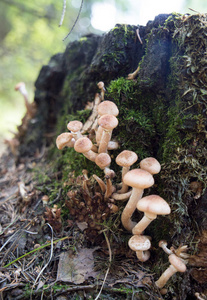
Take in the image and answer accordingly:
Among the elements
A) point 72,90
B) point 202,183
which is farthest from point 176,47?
point 72,90

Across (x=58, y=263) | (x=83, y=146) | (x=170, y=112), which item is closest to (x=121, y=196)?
(x=83, y=146)

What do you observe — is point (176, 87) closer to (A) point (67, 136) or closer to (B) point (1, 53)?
(A) point (67, 136)

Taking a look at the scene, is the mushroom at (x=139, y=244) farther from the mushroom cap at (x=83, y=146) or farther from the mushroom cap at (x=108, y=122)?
the mushroom cap at (x=108, y=122)

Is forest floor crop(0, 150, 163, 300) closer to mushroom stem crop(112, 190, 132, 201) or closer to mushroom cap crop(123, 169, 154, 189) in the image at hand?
mushroom stem crop(112, 190, 132, 201)

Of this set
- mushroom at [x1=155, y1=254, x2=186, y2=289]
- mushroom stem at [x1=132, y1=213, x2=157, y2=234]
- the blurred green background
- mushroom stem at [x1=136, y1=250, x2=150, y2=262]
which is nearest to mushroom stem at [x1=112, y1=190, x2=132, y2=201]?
mushroom stem at [x1=132, y1=213, x2=157, y2=234]

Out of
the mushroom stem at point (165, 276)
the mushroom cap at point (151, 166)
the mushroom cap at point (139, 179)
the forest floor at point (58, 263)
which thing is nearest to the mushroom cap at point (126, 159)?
the mushroom cap at point (151, 166)

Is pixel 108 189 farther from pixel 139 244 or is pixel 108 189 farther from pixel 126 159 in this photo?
pixel 139 244
